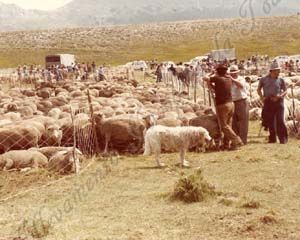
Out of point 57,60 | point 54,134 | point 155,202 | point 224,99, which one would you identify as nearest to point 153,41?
point 57,60

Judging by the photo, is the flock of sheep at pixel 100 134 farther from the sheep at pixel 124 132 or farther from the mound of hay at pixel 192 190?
the mound of hay at pixel 192 190

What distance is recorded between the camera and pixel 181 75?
34500mm

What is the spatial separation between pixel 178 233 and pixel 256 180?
320 cm

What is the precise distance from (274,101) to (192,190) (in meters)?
5.80

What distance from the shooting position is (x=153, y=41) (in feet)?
291

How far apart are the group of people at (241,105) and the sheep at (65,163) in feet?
11.7

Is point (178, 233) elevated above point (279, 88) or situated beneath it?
situated beneath

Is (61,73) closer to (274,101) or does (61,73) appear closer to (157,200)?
(274,101)

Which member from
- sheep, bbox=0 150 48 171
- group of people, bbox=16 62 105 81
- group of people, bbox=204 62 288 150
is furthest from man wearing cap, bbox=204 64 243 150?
group of people, bbox=16 62 105 81

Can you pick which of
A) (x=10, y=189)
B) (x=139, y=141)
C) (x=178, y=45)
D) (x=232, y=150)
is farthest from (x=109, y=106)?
(x=178, y=45)

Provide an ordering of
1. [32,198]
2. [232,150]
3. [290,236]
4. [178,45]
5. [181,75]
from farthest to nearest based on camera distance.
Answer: [178,45]
[181,75]
[232,150]
[32,198]
[290,236]

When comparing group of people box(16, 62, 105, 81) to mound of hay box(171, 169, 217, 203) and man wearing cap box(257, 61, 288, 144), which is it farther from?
mound of hay box(171, 169, 217, 203)

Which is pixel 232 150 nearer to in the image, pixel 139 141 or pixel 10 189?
pixel 139 141

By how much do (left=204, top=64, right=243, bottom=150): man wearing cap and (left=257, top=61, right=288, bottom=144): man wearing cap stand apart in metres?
1.08
